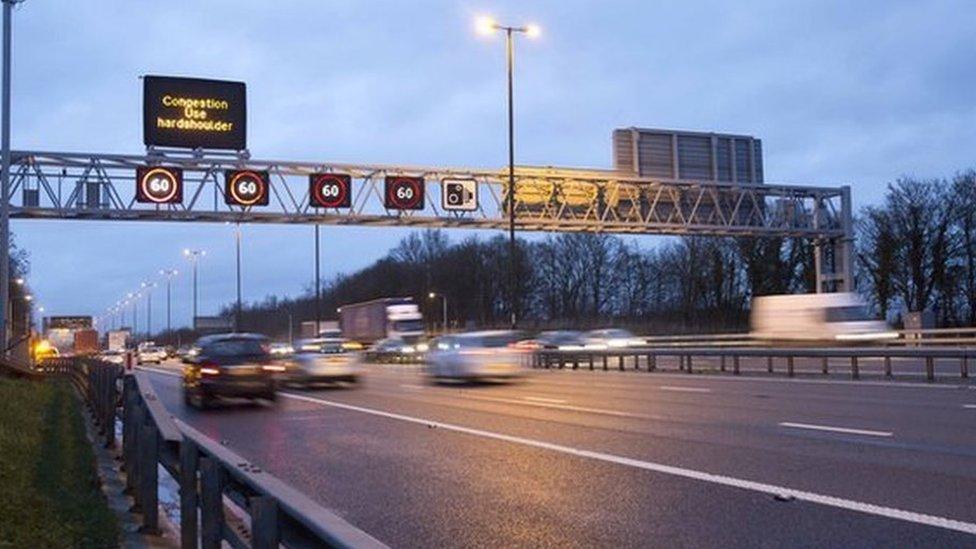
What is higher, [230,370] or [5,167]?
[5,167]

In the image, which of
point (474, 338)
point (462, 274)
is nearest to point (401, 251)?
point (462, 274)

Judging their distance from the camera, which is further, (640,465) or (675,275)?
(675,275)

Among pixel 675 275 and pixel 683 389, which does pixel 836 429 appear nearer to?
pixel 683 389

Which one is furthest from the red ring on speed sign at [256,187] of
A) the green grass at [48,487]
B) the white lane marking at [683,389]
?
the green grass at [48,487]

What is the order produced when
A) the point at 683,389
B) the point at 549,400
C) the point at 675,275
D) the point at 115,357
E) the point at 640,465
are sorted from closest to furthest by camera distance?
the point at 640,465, the point at 549,400, the point at 683,389, the point at 115,357, the point at 675,275

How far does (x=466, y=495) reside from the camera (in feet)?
35.7

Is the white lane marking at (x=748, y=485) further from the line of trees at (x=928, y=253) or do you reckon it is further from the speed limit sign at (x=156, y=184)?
the line of trees at (x=928, y=253)

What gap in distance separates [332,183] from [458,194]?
503cm

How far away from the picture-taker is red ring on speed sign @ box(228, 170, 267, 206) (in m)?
41.6

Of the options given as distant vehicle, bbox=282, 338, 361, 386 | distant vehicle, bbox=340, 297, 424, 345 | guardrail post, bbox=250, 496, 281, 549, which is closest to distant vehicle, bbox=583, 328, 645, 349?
distant vehicle, bbox=340, 297, 424, 345

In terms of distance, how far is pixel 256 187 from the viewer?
4181 cm

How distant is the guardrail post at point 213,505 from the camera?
666cm

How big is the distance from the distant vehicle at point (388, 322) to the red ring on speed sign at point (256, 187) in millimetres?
27939

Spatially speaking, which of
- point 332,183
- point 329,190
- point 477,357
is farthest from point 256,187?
point 477,357
